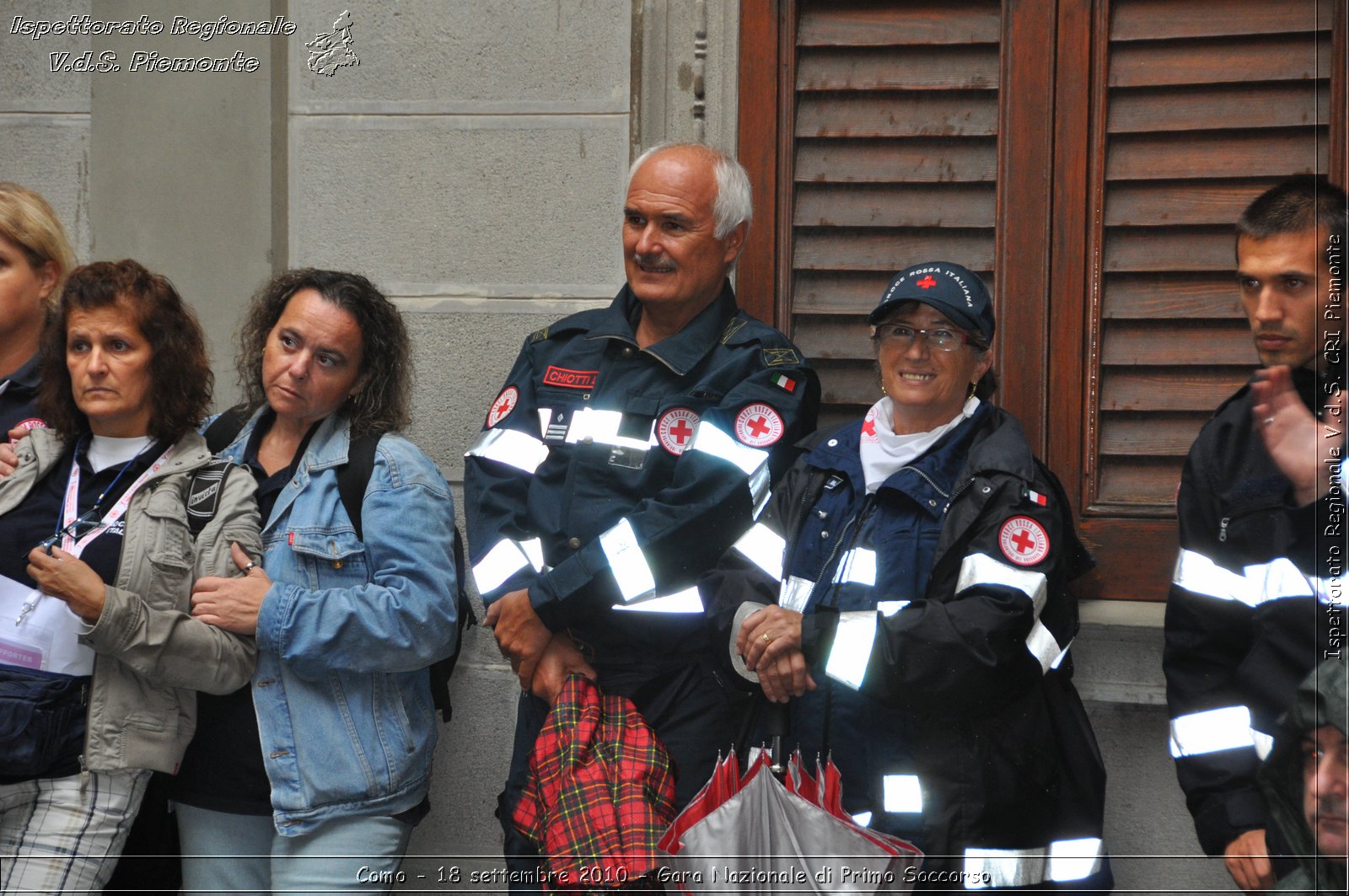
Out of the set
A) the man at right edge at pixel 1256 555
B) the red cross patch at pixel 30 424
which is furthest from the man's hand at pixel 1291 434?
the red cross patch at pixel 30 424

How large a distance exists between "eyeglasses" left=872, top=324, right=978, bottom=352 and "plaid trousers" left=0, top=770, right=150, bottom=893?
2010 mm

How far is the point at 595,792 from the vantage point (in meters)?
2.85

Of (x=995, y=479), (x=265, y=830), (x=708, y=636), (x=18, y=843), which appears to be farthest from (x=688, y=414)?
(x=18, y=843)

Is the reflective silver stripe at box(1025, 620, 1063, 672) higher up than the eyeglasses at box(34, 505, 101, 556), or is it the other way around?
the eyeglasses at box(34, 505, 101, 556)

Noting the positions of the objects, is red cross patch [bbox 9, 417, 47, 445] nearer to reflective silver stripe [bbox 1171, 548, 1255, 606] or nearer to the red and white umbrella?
the red and white umbrella

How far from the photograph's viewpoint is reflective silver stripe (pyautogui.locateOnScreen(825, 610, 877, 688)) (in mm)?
2666

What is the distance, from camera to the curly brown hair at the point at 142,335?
9.78 feet

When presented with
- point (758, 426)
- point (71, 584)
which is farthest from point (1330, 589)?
point (71, 584)

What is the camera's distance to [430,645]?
9.80 feet

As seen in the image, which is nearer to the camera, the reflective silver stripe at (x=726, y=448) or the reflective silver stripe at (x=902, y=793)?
the reflective silver stripe at (x=902, y=793)

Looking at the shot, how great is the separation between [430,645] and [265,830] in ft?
1.96

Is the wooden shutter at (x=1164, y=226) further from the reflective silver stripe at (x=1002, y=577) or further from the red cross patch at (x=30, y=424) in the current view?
the red cross patch at (x=30, y=424)

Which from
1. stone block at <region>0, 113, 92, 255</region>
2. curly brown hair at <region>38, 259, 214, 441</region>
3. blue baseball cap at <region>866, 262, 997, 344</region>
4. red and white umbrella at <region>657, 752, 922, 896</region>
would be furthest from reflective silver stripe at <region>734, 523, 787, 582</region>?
stone block at <region>0, 113, 92, 255</region>

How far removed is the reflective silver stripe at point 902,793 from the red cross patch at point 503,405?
4.53ft
